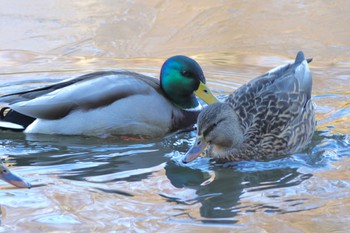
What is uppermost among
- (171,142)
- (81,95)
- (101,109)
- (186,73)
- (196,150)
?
(186,73)

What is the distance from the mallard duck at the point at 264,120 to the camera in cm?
630

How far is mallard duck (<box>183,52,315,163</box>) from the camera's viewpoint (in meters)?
6.30

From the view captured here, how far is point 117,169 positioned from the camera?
20.3 feet

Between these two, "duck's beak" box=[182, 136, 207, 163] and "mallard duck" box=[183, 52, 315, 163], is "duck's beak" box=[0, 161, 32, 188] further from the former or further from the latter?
"mallard duck" box=[183, 52, 315, 163]

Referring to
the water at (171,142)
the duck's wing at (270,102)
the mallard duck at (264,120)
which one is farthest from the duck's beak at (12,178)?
the duck's wing at (270,102)

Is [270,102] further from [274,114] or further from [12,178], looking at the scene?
[12,178]

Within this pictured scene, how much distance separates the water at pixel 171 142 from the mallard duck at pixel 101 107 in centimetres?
13

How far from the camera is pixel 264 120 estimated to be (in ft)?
21.2

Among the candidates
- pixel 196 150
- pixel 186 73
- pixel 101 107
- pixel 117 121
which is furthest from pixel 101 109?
pixel 196 150

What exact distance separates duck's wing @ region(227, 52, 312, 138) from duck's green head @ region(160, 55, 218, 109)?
0.67 m

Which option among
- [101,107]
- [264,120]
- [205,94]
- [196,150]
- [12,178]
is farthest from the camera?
[205,94]

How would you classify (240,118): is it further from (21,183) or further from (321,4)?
(321,4)

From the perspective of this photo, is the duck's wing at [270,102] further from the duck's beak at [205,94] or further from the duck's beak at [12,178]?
the duck's beak at [12,178]

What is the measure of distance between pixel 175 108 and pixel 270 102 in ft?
3.61
